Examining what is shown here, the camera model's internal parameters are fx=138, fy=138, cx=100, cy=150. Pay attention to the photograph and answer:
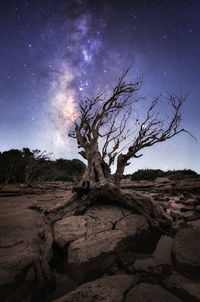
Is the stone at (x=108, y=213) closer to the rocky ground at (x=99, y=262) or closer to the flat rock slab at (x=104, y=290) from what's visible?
the rocky ground at (x=99, y=262)

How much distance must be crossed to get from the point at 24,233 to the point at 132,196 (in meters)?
3.05

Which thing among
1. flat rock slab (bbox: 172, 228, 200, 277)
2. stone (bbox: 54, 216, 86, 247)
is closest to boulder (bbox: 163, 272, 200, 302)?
flat rock slab (bbox: 172, 228, 200, 277)

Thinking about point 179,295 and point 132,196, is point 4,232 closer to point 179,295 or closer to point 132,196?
point 132,196

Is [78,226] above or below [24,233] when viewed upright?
above

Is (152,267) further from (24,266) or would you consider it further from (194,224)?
(194,224)

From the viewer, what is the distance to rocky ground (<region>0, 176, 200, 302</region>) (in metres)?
1.66

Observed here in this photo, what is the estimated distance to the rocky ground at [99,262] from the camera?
5.45ft

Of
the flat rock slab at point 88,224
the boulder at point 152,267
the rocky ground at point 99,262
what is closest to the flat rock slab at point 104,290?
the rocky ground at point 99,262

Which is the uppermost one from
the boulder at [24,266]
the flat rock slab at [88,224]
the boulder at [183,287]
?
the flat rock slab at [88,224]

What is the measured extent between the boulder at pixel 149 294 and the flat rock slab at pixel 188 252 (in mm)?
705

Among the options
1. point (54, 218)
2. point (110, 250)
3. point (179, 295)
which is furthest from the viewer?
point (54, 218)

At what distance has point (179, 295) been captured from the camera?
1.59 metres

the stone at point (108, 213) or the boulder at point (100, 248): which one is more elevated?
Answer: the stone at point (108, 213)

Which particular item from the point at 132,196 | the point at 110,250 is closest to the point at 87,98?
the point at 132,196
